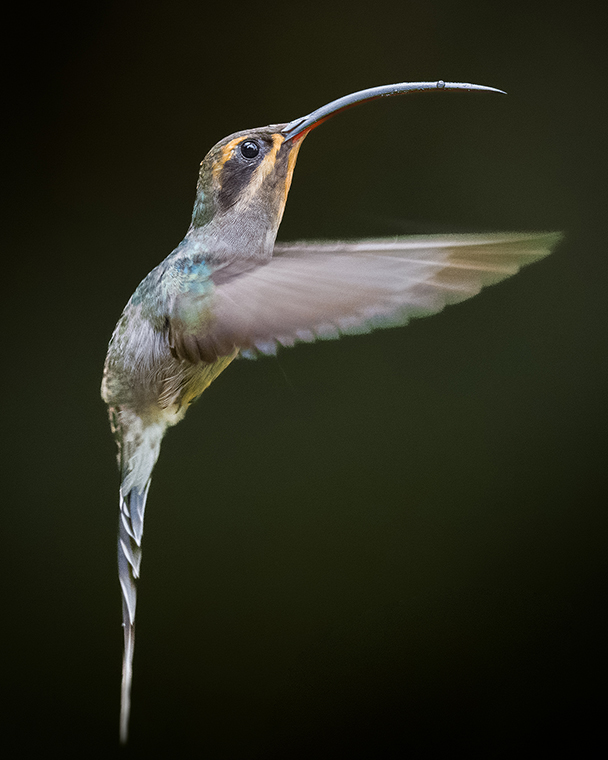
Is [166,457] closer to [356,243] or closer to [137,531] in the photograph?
[137,531]

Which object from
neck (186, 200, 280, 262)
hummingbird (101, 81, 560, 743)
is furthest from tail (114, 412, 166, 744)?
neck (186, 200, 280, 262)

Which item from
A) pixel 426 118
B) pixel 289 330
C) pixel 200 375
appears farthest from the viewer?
pixel 426 118

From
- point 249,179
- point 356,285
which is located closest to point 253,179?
point 249,179

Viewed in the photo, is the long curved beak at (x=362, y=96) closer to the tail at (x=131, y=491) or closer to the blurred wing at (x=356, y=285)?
the blurred wing at (x=356, y=285)

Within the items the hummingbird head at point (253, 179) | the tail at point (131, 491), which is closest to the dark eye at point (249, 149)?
the hummingbird head at point (253, 179)

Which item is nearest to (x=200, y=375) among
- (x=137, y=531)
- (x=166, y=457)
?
(x=137, y=531)

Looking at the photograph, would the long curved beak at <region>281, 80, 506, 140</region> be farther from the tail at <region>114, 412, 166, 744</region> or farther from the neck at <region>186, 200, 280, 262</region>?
the tail at <region>114, 412, 166, 744</region>

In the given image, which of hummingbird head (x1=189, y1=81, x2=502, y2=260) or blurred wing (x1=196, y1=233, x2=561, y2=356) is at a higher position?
hummingbird head (x1=189, y1=81, x2=502, y2=260)
